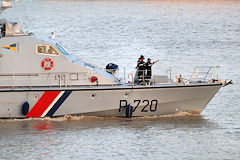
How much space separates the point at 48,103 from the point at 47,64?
1.43 m

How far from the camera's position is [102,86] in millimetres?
19656

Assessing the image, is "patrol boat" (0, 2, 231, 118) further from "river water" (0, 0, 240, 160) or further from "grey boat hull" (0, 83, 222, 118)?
"river water" (0, 0, 240, 160)

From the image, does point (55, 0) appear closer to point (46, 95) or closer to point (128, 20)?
point (128, 20)

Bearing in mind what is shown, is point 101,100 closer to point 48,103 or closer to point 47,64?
point 48,103

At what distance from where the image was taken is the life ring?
1945 centimetres

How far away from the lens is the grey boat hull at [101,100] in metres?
19.3

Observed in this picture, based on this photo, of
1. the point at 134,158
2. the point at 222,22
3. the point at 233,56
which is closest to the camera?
the point at 134,158

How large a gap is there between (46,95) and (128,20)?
130ft

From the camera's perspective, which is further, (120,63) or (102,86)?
(120,63)

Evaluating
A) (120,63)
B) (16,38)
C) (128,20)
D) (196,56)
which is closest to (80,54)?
(120,63)

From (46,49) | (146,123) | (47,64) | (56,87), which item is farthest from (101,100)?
(46,49)

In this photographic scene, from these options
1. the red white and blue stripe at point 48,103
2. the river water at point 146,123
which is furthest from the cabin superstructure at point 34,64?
the river water at point 146,123

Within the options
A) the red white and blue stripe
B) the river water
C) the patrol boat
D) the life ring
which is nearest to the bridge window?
the patrol boat

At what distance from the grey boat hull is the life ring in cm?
82
